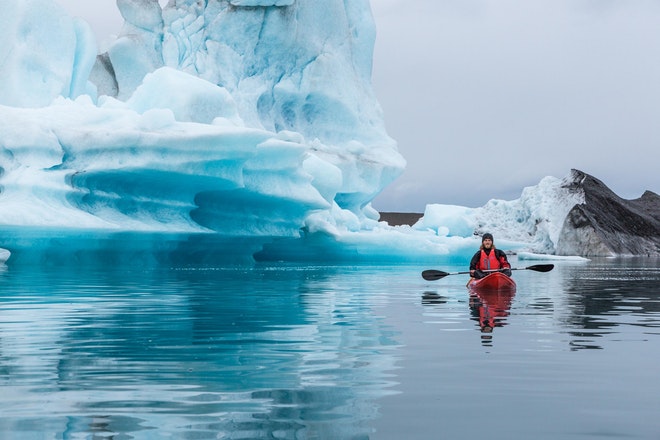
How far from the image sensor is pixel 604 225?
5062 centimetres

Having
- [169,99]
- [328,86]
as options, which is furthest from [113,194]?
[328,86]

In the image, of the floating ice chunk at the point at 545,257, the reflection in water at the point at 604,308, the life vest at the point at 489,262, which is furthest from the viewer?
the floating ice chunk at the point at 545,257

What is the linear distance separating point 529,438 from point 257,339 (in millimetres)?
3753

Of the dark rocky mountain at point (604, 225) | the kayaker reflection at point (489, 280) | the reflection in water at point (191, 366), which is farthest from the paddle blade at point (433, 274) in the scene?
the dark rocky mountain at point (604, 225)

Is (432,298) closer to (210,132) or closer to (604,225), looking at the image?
(210,132)

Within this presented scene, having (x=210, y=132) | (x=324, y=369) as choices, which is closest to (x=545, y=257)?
(x=210, y=132)

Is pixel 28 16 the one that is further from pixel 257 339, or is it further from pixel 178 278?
pixel 257 339

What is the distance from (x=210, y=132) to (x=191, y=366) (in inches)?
569

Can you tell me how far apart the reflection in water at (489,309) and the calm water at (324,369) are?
0.13 feet

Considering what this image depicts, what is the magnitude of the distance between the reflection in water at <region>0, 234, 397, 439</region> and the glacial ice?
28.0 ft

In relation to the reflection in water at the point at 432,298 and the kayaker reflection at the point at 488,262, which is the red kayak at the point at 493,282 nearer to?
the kayaker reflection at the point at 488,262

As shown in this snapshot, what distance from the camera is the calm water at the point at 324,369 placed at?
405cm

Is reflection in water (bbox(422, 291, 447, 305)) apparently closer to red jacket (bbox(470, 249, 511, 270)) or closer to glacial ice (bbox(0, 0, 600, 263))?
red jacket (bbox(470, 249, 511, 270))

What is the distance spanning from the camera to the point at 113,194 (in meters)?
21.0
